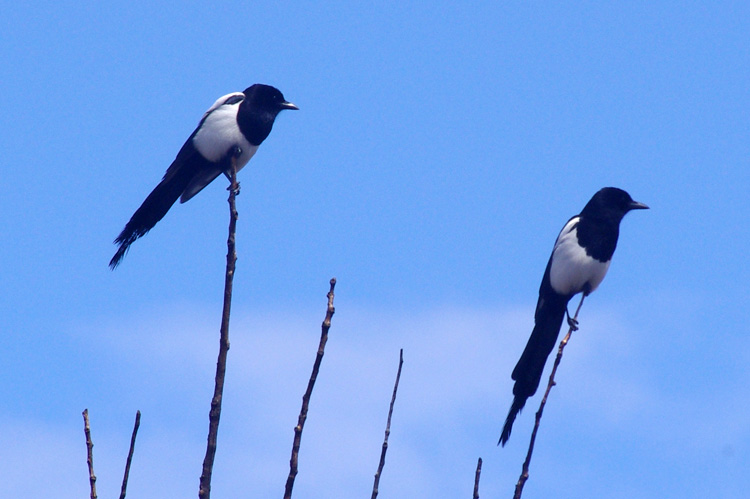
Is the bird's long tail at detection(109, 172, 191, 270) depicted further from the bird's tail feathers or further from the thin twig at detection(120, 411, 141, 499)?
the thin twig at detection(120, 411, 141, 499)

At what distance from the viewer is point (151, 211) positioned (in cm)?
589

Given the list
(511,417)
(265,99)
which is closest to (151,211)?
(265,99)

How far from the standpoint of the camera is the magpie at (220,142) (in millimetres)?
6219

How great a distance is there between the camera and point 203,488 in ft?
6.17

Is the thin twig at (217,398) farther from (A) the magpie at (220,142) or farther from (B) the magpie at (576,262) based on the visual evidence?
(A) the magpie at (220,142)

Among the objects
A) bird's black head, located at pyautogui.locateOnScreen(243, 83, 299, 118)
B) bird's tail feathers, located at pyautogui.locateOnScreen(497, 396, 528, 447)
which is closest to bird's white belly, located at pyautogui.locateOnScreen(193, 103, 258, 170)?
bird's black head, located at pyautogui.locateOnScreen(243, 83, 299, 118)

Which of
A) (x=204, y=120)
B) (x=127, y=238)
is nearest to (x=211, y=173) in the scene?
(x=204, y=120)

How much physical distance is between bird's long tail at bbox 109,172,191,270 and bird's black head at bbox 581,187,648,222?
8.27ft

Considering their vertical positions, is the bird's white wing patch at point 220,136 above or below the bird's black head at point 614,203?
above

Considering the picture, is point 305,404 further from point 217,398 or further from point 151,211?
point 151,211

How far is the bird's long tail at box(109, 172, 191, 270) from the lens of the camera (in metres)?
5.28

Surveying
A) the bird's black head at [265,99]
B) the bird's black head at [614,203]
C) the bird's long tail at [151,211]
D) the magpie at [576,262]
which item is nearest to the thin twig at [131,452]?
the bird's long tail at [151,211]

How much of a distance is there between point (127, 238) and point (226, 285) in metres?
3.31

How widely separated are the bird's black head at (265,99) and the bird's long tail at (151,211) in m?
0.64
